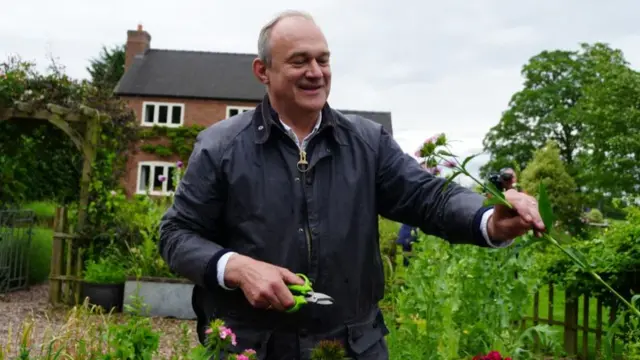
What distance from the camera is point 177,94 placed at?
29016 mm

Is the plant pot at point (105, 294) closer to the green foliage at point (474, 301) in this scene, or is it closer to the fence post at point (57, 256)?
the fence post at point (57, 256)

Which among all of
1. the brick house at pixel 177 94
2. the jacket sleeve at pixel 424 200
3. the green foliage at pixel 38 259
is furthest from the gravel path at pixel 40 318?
the brick house at pixel 177 94

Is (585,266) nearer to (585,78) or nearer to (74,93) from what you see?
(74,93)

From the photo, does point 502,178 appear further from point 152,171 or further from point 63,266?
point 152,171

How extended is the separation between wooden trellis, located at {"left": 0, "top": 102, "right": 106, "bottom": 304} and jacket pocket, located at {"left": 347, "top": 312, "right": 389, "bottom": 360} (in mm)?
7315

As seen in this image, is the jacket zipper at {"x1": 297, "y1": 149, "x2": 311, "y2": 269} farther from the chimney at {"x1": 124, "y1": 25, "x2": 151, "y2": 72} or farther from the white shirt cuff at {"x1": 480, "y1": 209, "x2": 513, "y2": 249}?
the chimney at {"x1": 124, "y1": 25, "x2": 151, "y2": 72}

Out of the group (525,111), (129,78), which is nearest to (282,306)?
(129,78)

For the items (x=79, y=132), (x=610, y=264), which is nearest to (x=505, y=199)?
(x=610, y=264)

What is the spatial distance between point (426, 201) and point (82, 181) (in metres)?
7.69

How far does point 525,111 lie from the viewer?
37.4m

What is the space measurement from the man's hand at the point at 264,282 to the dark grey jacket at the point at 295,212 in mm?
175

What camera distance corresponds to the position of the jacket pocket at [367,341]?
80.0 inches

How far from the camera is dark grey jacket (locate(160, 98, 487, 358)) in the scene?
2.01 meters

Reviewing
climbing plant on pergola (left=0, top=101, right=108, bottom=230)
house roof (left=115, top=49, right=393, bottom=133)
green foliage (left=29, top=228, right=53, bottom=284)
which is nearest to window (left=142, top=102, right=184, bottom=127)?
house roof (left=115, top=49, right=393, bottom=133)
